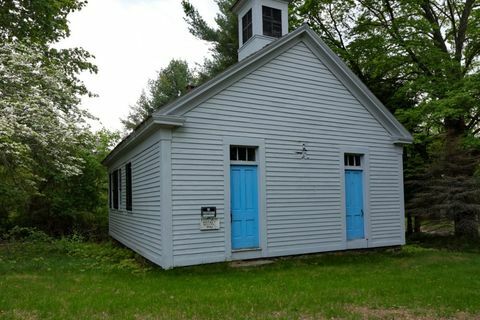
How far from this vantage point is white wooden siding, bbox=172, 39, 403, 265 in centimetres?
823

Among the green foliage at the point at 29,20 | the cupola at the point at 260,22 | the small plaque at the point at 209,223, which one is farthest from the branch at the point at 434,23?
the green foliage at the point at 29,20

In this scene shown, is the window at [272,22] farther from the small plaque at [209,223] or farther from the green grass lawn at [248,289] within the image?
the green grass lawn at [248,289]

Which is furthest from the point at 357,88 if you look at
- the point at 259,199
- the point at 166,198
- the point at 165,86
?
the point at 165,86

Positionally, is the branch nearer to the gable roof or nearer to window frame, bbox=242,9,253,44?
the gable roof

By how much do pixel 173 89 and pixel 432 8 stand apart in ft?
69.8

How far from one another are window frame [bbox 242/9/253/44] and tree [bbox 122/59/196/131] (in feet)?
64.0

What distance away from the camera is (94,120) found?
519 inches

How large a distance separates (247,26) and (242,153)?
4.24 m

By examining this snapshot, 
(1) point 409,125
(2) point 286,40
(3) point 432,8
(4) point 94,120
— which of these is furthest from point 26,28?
(3) point 432,8

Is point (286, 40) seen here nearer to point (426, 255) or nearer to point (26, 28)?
point (426, 255)

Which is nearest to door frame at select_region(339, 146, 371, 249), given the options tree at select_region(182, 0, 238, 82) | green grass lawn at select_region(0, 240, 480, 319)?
green grass lawn at select_region(0, 240, 480, 319)

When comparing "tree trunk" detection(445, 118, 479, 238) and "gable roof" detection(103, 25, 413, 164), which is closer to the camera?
"gable roof" detection(103, 25, 413, 164)

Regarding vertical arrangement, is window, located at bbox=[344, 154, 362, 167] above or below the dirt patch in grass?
above

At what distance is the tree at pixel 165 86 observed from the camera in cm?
3244
